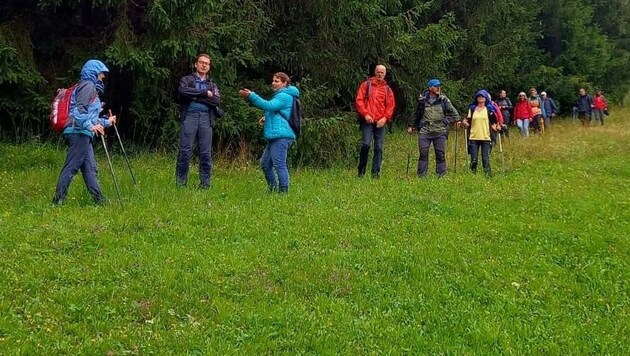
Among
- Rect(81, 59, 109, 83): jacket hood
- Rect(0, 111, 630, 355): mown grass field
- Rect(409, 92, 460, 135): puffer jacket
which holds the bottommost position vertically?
Rect(0, 111, 630, 355): mown grass field

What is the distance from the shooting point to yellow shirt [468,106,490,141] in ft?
37.9

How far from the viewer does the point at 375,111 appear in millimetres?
10438

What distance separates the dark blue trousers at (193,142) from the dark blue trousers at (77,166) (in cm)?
134

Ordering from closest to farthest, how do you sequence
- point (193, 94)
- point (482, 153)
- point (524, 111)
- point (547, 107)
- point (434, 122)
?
point (193, 94)
point (434, 122)
point (482, 153)
point (524, 111)
point (547, 107)

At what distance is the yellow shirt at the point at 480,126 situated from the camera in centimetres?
1154

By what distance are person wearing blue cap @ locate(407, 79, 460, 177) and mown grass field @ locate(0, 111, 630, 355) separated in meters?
1.53

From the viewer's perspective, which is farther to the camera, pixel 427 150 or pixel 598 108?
pixel 598 108

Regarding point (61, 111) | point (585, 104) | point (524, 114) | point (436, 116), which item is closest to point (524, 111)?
point (524, 114)

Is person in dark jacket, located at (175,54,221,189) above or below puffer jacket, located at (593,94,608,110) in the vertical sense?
above

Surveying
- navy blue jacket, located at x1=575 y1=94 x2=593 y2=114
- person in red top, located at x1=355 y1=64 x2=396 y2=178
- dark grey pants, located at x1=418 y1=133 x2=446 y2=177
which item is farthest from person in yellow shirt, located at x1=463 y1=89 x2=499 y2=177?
navy blue jacket, located at x1=575 y1=94 x2=593 y2=114

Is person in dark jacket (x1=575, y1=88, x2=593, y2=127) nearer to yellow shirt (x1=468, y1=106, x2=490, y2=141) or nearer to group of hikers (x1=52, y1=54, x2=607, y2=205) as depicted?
group of hikers (x1=52, y1=54, x2=607, y2=205)

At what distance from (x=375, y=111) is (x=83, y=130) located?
15.6ft

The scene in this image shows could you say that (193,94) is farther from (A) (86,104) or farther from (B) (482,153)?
(B) (482,153)

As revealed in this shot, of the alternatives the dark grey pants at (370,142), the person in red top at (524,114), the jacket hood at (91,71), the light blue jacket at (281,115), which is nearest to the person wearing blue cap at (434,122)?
the dark grey pants at (370,142)
